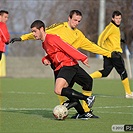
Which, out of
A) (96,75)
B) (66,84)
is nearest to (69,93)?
(66,84)

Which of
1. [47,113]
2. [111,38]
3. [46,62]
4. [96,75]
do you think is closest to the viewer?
[46,62]

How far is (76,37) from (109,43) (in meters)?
4.34

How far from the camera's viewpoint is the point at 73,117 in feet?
36.9

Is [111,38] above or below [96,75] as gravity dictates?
above

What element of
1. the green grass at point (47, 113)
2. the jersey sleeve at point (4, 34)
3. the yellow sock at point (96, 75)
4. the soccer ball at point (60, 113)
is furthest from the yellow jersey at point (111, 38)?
the soccer ball at point (60, 113)

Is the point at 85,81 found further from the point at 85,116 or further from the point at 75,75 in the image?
the point at 85,116

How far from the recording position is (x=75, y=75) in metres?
11.1

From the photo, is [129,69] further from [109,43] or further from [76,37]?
[76,37]

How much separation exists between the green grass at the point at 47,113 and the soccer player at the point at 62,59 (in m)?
0.45

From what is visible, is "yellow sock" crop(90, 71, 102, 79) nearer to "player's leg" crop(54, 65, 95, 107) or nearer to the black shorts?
the black shorts

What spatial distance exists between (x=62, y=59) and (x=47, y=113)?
4.55ft

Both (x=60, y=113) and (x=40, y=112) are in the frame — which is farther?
(x=40, y=112)

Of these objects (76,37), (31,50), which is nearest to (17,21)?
(31,50)

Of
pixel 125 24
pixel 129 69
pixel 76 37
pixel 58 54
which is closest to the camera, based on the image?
pixel 58 54
